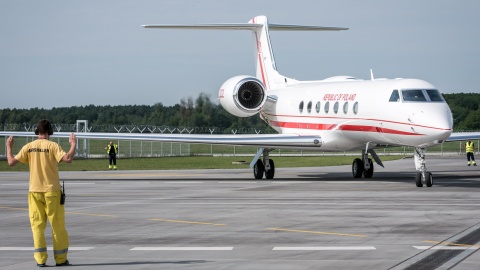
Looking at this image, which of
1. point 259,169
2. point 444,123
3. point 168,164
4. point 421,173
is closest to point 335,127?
point 259,169

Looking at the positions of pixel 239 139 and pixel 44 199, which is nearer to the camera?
pixel 44 199

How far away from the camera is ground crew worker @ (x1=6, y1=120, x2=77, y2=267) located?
10656 mm

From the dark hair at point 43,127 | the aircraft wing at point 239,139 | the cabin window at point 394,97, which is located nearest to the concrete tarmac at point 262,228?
the dark hair at point 43,127

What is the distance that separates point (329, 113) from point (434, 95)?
16.9 ft

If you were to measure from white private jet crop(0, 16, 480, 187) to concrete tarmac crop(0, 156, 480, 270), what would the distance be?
1.93 meters

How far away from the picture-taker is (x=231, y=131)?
66125mm

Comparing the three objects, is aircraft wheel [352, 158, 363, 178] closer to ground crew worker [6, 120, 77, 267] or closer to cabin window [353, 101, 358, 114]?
cabin window [353, 101, 358, 114]

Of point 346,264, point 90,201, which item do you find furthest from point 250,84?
point 346,264

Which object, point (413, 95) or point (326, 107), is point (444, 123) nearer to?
point (413, 95)

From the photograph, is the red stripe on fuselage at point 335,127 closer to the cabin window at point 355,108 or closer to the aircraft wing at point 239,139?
the cabin window at point 355,108

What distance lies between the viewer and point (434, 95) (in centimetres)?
2558

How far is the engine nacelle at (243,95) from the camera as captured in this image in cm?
3198

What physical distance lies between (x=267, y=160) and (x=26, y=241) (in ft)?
62.2

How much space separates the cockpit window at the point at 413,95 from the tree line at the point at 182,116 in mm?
33471
